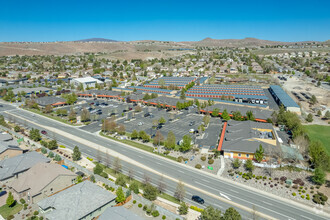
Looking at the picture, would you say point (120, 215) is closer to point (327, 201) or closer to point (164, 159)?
point (164, 159)

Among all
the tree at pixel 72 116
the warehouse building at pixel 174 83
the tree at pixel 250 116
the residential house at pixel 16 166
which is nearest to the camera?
the residential house at pixel 16 166

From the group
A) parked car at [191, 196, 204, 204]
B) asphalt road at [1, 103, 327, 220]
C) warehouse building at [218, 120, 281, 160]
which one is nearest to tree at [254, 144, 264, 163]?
warehouse building at [218, 120, 281, 160]

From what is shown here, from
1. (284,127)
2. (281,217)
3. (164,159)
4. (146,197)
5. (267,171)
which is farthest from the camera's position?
(284,127)

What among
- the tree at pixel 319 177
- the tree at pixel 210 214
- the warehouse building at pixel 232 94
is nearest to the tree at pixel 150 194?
the tree at pixel 210 214

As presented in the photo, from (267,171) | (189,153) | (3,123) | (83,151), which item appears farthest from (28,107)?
(267,171)

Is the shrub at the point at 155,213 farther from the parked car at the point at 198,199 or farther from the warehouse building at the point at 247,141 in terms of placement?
the warehouse building at the point at 247,141

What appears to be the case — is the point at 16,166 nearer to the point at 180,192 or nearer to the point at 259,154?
the point at 180,192
